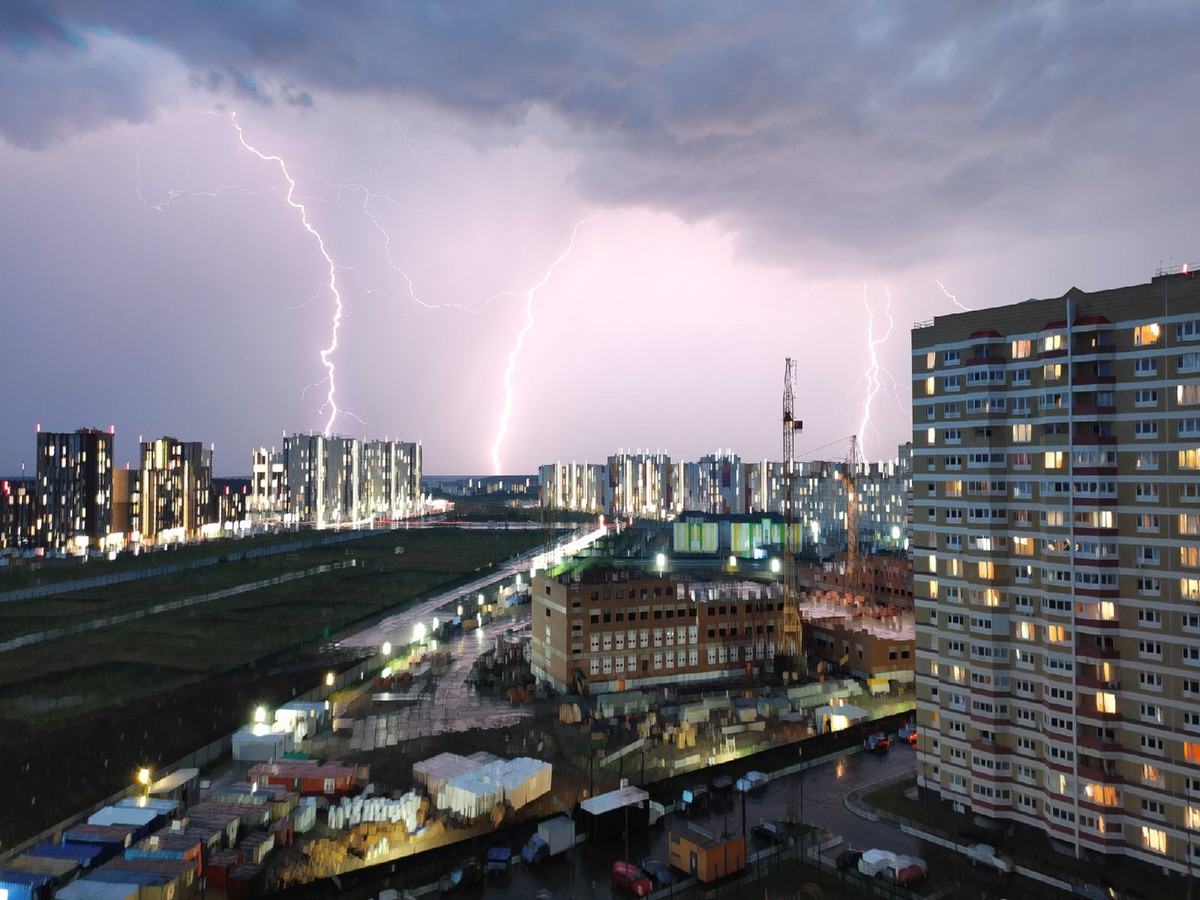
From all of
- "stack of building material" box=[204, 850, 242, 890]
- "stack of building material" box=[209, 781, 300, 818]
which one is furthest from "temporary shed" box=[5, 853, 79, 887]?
"stack of building material" box=[209, 781, 300, 818]

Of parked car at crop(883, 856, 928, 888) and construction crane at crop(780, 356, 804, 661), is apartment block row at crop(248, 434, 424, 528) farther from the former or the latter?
parked car at crop(883, 856, 928, 888)

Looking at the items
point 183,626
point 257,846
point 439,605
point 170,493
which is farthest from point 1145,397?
point 170,493

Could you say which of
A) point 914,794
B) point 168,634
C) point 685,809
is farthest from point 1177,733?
point 168,634

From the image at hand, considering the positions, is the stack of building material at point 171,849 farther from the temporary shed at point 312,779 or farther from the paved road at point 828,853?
the paved road at point 828,853

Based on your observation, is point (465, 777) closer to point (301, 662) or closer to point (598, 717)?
point (598, 717)

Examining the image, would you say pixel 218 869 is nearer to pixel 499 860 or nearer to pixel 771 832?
pixel 499 860
